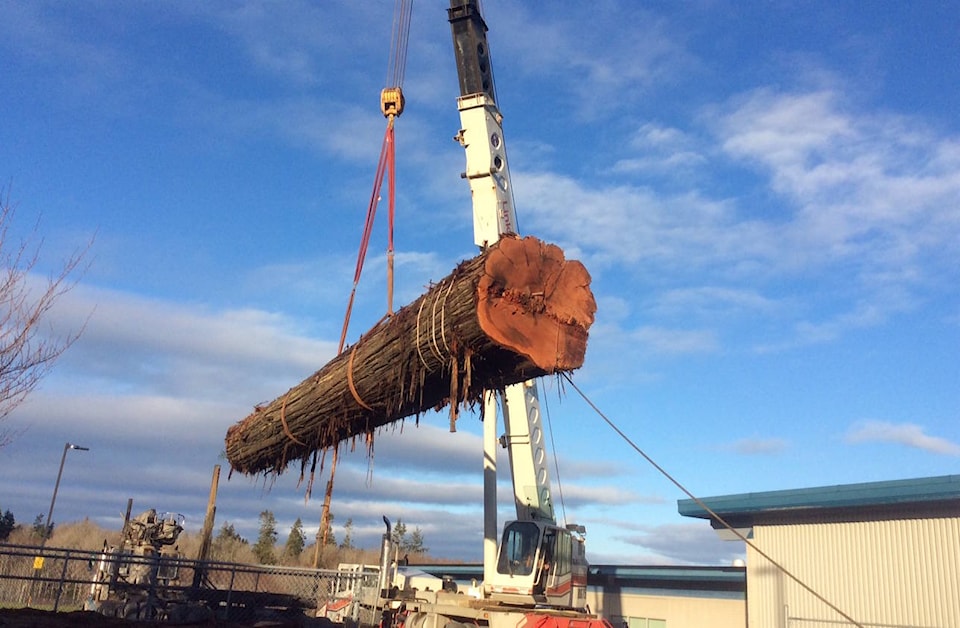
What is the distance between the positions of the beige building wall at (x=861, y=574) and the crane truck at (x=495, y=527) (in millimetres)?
4448

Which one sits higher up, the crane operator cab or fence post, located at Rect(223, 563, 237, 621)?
the crane operator cab

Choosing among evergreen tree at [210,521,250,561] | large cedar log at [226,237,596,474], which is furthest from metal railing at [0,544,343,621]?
evergreen tree at [210,521,250,561]

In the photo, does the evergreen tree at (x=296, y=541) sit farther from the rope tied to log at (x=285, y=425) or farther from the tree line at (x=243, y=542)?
the rope tied to log at (x=285, y=425)

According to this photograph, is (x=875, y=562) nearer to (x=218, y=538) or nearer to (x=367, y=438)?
(x=367, y=438)

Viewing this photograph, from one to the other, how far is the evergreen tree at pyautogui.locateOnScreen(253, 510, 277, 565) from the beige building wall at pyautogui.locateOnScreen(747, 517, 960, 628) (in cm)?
3963

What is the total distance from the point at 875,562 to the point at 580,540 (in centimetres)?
511

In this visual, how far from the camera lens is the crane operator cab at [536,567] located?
425 inches

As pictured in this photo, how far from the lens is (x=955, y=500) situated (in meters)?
12.1

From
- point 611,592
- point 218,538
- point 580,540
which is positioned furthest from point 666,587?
point 218,538

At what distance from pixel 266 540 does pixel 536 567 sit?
5231 cm

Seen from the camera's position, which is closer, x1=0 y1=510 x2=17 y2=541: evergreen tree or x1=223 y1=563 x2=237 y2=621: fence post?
x1=223 y1=563 x2=237 y2=621: fence post

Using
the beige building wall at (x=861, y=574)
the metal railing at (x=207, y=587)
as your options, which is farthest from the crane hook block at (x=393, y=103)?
the beige building wall at (x=861, y=574)

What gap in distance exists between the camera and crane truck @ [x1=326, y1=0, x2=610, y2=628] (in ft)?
33.7

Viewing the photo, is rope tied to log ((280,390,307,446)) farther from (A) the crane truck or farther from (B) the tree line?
(B) the tree line
